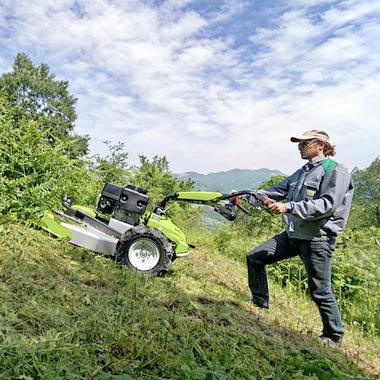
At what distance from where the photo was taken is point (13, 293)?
11.3 ft

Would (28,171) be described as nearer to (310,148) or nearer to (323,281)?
(310,148)

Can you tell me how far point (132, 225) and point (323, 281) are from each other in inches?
94.2

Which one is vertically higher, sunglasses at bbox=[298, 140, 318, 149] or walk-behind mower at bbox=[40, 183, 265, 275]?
sunglasses at bbox=[298, 140, 318, 149]

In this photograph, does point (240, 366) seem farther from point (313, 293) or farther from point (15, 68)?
point (15, 68)

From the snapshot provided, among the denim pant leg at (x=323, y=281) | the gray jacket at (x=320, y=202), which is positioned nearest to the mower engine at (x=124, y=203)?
the gray jacket at (x=320, y=202)

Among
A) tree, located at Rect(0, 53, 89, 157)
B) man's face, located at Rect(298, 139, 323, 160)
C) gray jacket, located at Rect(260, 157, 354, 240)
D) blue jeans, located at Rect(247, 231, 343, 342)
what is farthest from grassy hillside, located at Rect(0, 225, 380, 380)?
tree, located at Rect(0, 53, 89, 157)

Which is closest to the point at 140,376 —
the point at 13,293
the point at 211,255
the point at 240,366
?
the point at 240,366

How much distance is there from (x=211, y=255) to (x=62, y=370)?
5731mm

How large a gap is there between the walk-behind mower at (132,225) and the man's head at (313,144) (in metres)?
0.67

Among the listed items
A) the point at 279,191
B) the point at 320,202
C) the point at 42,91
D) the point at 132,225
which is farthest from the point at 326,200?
the point at 42,91

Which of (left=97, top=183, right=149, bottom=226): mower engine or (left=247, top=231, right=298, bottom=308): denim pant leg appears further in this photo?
(left=97, top=183, right=149, bottom=226): mower engine

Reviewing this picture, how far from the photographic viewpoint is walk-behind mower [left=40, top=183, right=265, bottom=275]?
510 centimetres

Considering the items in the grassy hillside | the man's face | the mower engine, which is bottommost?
the grassy hillside

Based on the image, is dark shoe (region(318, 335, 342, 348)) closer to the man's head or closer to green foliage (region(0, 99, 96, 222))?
the man's head
